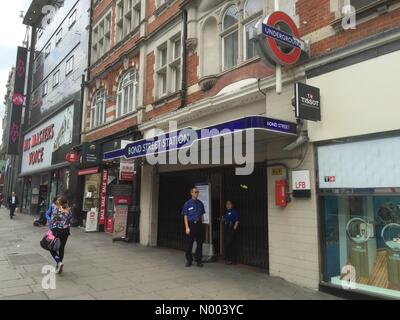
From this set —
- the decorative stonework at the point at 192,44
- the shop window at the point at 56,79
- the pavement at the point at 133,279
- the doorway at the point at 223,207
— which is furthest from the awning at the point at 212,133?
the shop window at the point at 56,79

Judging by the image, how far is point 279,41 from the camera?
733cm

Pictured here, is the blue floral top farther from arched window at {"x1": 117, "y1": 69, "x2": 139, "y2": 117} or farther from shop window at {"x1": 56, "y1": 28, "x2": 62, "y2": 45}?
shop window at {"x1": 56, "y1": 28, "x2": 62, "y2": 45}

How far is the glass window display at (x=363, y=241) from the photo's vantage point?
20.5ft

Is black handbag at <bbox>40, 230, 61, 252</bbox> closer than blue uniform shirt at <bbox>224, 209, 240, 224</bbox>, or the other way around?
black handbag at <bbox>40, 230, 61, 252</bbox>

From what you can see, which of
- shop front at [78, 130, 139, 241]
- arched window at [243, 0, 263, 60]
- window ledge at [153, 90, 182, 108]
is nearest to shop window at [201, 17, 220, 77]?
arched window at [243, 0, 263, 60]

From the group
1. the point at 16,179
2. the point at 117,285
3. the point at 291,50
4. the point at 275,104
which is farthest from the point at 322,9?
the point at 16,179

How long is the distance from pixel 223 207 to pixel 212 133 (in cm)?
302

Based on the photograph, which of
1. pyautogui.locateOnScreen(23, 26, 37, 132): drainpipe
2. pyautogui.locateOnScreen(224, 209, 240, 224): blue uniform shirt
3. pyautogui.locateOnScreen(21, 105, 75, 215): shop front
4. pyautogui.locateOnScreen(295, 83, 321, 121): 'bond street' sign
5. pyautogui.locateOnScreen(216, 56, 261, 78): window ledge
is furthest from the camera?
pyautogui.locateOnScreen(23, 26, 37, 132): drainpipe

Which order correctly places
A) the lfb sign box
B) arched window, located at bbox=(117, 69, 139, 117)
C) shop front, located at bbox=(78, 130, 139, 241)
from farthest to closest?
1. arched window, located at bbox=(117, 69, 139, 117)
2. shop front, located at bbox=(78, 130, 139, 241)
3. the lfb sign box

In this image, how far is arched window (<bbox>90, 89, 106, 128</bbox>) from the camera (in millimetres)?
18391

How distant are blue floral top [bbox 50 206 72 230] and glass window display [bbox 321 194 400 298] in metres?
5.24

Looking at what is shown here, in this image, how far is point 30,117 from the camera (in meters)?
32.6

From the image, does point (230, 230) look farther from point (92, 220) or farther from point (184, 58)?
point (92, 220)

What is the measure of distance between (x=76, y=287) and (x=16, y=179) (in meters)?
32.7
